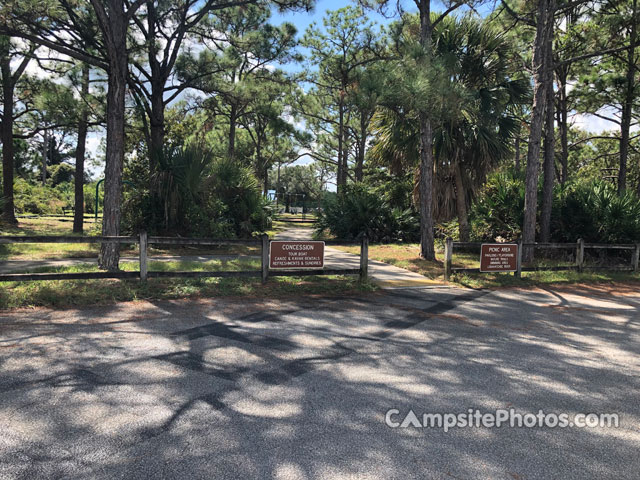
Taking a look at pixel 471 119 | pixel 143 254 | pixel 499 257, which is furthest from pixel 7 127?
pixel 499 257

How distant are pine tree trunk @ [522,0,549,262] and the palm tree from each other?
1.45m

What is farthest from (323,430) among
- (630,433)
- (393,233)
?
(393,233)

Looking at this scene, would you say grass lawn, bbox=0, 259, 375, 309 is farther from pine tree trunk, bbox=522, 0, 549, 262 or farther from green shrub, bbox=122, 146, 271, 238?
pine tree trunk, bbox=522, 0, 549, 262

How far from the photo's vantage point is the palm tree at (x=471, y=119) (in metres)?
14.0

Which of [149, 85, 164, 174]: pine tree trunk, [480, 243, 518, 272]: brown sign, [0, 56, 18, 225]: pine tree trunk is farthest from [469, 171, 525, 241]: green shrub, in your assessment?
[0, 56, 18, 225]: pine tree trunk

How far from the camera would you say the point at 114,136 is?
8617 mm

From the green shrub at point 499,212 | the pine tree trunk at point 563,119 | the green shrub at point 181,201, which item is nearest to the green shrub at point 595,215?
the green shrub at point 499,212

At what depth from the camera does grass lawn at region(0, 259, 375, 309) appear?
673cm

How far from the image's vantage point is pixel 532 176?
13.1 metres

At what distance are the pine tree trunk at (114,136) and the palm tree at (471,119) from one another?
7.85 meters

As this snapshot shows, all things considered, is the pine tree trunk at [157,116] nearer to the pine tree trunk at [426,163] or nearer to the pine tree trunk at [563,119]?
the pine tree trunk at [426,163]

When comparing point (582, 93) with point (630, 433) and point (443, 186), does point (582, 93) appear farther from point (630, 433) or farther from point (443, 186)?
point (630, 433)

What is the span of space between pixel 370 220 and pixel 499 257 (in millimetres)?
8978

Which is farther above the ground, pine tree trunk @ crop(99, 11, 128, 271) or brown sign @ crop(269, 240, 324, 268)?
pine tree trunk @ crop(99, 11, 128, 271)
